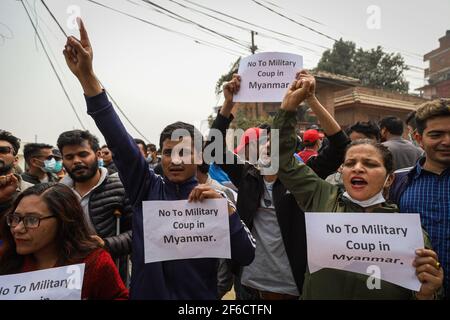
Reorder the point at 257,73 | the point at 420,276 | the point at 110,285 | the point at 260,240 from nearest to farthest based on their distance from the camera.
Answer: the point at 420,276 < the point at 110,285 < the point at 257,73 < the point at 260,240

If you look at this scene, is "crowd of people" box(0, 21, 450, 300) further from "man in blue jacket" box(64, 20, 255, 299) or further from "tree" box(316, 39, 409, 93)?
"tree" box(316, 39, 409, 93)

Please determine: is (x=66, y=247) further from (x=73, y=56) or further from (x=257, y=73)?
(x=257, y=73)

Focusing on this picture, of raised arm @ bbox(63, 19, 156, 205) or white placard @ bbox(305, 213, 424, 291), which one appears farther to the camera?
raised arm @ bbox(63, 19, 156, 205)

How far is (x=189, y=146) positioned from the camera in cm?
183

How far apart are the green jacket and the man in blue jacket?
36cm

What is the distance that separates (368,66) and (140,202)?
1569 inches

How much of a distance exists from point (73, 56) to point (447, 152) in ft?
6.70

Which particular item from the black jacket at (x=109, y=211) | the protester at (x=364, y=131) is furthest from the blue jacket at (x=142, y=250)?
the protester at (x=364, y=131)

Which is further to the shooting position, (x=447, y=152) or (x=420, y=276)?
(x=447, y=152)

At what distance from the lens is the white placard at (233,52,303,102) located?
210cm

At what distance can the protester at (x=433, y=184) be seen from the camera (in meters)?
1.69

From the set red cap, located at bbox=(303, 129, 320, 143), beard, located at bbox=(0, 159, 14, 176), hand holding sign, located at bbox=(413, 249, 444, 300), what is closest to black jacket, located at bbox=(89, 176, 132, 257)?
beard, located at bbox=(0, 159, 14, 176)

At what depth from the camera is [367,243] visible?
149cm
